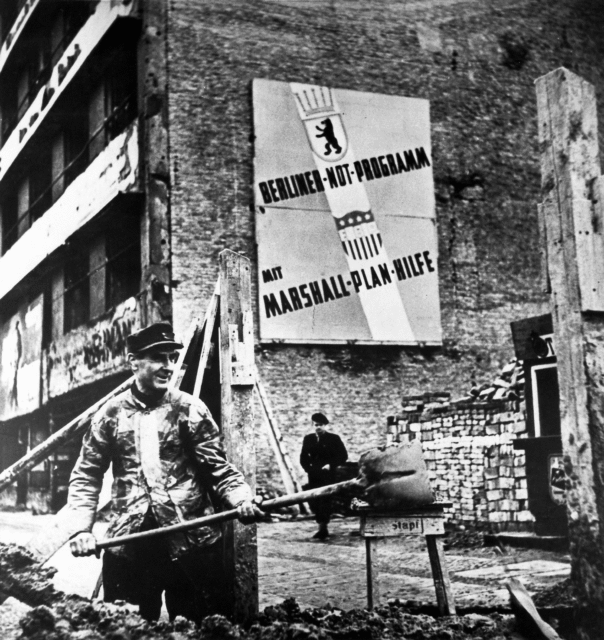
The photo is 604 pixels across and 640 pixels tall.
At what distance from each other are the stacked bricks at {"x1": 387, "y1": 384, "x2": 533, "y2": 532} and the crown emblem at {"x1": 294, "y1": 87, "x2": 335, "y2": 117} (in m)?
3.35

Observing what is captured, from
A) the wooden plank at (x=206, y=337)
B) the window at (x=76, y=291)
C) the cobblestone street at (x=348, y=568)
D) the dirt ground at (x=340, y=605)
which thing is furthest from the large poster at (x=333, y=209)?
the wooden plank at (x=206, y=337)

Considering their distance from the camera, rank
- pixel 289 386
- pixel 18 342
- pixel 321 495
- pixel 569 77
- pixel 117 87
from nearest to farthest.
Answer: pixel 321 495 → pixel 569 77 → pixel 18 342 → pixel 117 87 → pixel 289 386

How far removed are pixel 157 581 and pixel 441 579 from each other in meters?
1.58

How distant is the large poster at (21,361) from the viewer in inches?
239

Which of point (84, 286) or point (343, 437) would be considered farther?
point (343, 437)

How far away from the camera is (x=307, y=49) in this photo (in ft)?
31.9

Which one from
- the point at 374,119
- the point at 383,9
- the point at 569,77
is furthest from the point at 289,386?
the point at 569,77

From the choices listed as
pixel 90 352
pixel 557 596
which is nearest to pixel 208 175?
pixel 90 352

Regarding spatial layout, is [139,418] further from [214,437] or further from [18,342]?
[18,342]

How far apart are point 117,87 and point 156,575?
4.31 m

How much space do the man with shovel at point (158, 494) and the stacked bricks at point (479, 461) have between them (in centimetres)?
343

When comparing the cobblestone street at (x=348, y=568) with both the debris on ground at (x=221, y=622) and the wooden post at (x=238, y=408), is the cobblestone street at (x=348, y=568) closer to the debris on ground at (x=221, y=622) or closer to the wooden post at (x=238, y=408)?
the debris on ground at (x=221, y=622)

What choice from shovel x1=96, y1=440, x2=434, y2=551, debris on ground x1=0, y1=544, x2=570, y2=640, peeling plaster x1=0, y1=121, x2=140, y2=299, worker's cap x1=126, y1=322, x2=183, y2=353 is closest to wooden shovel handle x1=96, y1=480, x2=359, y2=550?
shovel x1=96, y1=440, x2=434, y2=551

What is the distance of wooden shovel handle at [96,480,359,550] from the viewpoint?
4.26m
